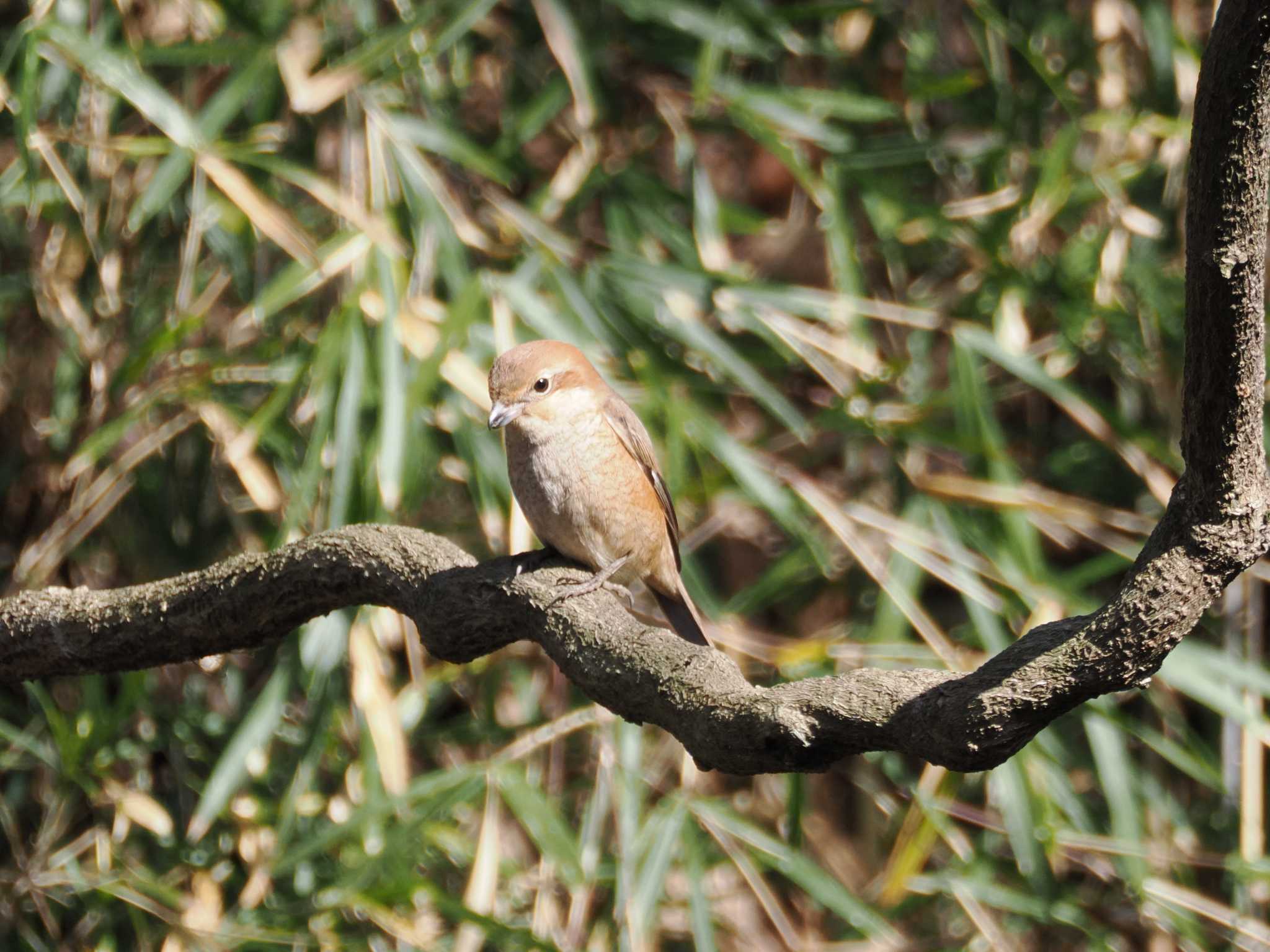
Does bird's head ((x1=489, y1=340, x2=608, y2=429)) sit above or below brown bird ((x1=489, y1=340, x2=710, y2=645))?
above

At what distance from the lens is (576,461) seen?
3.10 meters

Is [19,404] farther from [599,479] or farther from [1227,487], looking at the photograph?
[1227,487]

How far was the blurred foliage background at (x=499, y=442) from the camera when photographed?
3.46 meters

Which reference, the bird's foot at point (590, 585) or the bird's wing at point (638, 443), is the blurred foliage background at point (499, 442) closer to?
the bird's wing at point (638, 443)

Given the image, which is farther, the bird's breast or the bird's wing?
the bird's wing

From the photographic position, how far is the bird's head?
2.99 metres

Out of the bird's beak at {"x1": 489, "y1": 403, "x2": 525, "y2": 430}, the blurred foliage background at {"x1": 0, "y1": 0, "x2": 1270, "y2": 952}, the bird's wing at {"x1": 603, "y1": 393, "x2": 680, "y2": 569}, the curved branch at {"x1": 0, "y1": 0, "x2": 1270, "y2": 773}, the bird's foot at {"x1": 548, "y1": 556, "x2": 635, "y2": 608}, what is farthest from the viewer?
the blurred foliage background at {"x1": 0, "y1": 0, "x2": 1270, "y2": 952}

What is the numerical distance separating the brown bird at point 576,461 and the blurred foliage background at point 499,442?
0.34 meters

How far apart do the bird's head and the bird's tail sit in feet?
A: 1.95

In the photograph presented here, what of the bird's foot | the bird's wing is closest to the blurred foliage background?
the bird's wing

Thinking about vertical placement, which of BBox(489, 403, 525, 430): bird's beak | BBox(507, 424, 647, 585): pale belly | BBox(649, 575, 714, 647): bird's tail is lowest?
BBox(649, 575, 714, 647): bird's tail

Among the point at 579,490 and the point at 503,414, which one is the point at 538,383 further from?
the point at 579,490

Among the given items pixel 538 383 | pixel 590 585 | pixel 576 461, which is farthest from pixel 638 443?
pixel 590 585

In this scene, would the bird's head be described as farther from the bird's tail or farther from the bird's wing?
the bird's tail
